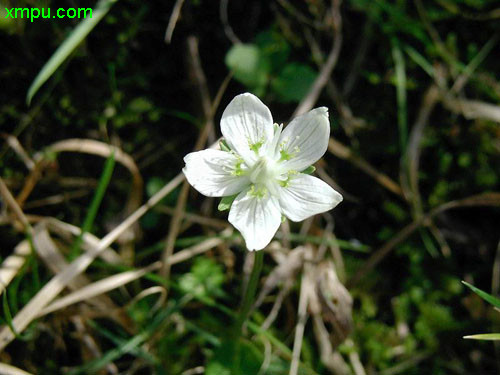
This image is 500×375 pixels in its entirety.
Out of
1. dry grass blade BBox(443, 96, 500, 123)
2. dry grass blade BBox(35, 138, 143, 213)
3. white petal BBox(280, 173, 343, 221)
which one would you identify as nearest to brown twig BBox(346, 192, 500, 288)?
dry grass blade BBox(443, 96, 500, 123)

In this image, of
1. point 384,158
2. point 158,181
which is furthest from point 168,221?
point 384,158

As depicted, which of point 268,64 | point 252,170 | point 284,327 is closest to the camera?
point 252,170

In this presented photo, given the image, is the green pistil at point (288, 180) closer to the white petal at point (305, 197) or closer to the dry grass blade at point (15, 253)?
the white petal at point (305, 197)

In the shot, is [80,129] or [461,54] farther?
[461,54]

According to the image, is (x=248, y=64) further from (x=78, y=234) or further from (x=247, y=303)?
(x=247, y=303)

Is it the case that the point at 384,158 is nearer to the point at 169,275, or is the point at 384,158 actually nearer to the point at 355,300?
the point at 355,300

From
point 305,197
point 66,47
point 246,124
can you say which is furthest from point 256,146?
point 66,47

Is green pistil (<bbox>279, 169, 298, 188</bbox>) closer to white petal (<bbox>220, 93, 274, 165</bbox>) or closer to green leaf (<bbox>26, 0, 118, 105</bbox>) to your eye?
white petal (<bbox>220, 93, 274, 165</bbox>)
